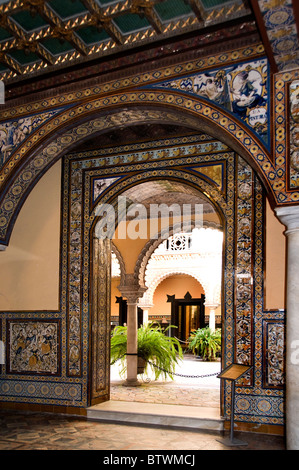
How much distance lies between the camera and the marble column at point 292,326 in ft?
14.8

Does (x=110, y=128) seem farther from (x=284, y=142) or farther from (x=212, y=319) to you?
(x=212, y=319)

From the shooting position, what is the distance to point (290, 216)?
15.3 ft

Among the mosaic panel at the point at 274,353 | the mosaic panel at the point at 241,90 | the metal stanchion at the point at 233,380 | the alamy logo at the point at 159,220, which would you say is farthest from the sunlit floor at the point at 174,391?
the mosaic panel at the point at 241,90

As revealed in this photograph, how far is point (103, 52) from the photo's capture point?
5.74 meters

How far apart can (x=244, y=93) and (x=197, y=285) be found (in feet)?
52.7

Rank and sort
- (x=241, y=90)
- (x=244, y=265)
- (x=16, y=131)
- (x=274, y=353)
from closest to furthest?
(x=241, y=90) < (x=274, y=353) < (x=16, y=131) < (x=244, y=265)

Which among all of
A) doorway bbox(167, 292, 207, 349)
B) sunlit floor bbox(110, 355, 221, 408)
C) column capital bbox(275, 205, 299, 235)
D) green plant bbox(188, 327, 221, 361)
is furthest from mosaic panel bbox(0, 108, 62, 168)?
doorway bbox(167, 292, 207, 349)

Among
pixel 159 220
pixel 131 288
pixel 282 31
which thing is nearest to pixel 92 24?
pixel 282 31

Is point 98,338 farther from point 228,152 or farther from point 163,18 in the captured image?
point 163,18

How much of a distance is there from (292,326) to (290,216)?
1.01 meters

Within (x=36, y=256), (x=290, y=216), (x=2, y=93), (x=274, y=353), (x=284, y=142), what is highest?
(x=2, y=93)

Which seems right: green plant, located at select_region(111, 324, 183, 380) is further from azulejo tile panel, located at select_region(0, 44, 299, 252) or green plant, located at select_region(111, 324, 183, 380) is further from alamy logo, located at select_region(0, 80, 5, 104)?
alamy logo, located at select_region(0, 80, 5, 104)
